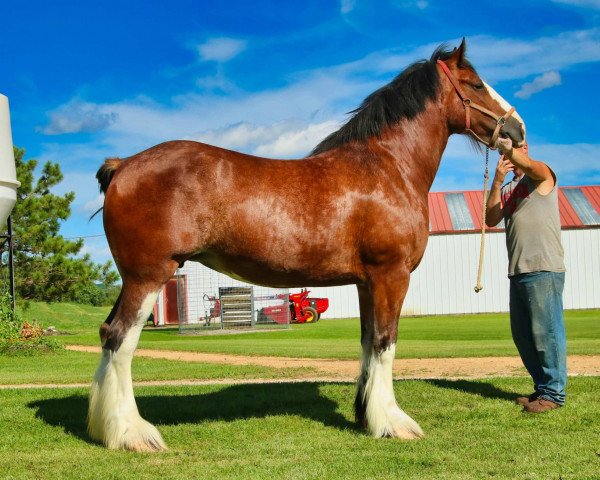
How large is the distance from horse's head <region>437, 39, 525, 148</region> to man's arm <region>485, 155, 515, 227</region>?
513 mm

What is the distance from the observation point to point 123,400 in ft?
15.0

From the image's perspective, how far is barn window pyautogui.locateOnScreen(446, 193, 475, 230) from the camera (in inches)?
1268

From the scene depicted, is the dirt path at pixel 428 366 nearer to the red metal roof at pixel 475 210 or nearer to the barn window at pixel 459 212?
the red metal roof at pixel 475 210

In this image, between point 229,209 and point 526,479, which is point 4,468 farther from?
point 526,479

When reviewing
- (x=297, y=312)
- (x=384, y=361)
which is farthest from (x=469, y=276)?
(x=384, y=361)

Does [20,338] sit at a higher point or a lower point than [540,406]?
higher

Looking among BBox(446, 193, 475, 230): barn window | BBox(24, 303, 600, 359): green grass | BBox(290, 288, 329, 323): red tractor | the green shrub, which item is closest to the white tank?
BBox(24, 303, 600, 359): green grass

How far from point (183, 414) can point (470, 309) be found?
27387 millimetres

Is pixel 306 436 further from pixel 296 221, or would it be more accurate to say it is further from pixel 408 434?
pixel 296 221

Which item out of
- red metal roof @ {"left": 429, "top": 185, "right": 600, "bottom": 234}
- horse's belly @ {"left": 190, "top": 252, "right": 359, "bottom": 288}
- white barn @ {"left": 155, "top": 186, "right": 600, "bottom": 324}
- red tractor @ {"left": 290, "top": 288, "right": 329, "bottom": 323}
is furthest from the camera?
red metal roof @ {"left": 429, "top": 185, "right": 600, "bottom": 234}

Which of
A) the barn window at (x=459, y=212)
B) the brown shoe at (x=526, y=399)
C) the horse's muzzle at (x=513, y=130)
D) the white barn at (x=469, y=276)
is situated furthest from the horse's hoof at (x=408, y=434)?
the barn window at (x=459, y=212)

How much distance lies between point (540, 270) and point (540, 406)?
3.96ft

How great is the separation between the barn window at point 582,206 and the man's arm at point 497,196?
28401 millimetres

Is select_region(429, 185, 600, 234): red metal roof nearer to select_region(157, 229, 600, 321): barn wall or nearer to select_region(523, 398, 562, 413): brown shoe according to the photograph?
select_region(157, 229, 600, 321): barn wall
